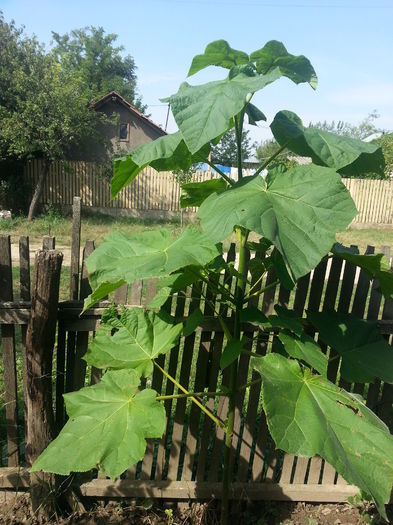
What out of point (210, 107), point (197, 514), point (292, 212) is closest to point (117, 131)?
point (197, 514)

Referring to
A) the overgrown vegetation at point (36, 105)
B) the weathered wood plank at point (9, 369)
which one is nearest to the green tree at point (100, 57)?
the overgrown vegetation at point (36, 105)

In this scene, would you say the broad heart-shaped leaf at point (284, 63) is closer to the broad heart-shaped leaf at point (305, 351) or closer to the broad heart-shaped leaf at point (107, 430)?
the broad heart-shaped leaf at point (305, 351)

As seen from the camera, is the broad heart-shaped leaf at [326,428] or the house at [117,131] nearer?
the broad heart-shaped leaf at [326,428]

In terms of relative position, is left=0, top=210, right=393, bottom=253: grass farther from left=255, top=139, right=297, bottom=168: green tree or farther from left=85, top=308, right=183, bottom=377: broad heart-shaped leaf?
left=85, top=308, right=183, bottom=377: broad heart-shaped leaf

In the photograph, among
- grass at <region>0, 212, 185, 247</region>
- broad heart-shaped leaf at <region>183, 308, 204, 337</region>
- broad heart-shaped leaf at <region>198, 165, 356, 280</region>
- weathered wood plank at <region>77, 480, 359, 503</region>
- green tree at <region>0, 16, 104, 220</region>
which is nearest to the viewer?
broad heart-shaped leaf at <region>198, 165, 356, 280</region>

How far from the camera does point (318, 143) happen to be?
56.4 inches

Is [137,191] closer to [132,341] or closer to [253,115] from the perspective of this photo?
[132,341]

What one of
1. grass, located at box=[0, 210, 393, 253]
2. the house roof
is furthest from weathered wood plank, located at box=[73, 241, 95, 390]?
the house roof

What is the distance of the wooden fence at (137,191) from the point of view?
57.0 ft

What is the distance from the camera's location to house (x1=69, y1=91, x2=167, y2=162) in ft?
66.4

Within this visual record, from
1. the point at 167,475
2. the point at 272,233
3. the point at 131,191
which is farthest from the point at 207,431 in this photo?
the point at 131,191

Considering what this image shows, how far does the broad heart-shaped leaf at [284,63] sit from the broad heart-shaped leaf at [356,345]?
105cm

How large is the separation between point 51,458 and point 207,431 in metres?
1.23

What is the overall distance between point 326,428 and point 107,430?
0.78 m
